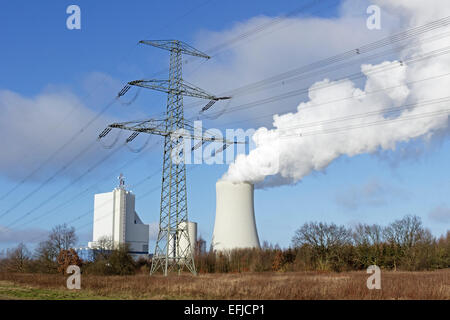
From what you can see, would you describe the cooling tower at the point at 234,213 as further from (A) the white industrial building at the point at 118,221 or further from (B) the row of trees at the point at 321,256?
(A) the white industrial building at the point at 118,221

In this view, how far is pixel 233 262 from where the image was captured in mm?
39281

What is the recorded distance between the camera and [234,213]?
33281mm

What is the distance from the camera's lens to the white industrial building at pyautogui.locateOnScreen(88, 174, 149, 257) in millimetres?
53375

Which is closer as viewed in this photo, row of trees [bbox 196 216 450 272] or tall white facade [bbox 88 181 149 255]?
row of trees [bbox 196 216 450 272]

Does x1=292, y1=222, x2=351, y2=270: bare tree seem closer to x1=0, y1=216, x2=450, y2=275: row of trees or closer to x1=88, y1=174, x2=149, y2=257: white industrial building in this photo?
x1=0, y1=216, x2=450, y2=275: row of trees

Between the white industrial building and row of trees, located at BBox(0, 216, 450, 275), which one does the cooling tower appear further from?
the white industrial building

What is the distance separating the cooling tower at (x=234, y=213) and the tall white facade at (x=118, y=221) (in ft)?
69.2

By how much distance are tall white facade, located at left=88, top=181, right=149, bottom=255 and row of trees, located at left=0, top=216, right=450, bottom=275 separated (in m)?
9.97

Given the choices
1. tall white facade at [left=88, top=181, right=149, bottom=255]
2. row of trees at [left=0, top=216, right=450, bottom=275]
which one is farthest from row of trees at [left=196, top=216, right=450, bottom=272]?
tall white facade at [left=88, top=181, right=149, bottom=255]

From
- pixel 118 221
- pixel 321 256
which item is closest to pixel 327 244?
pixel 321 256
